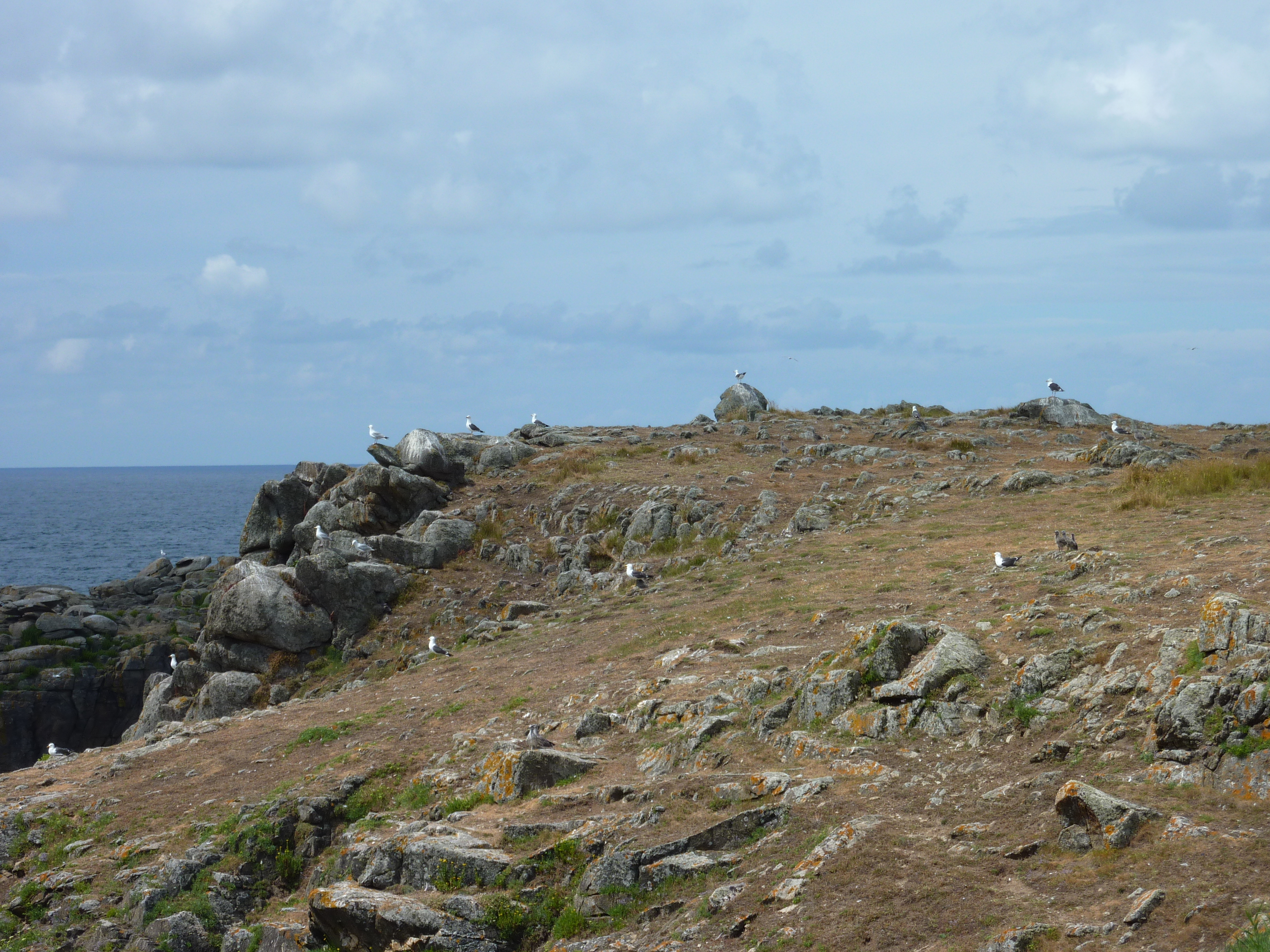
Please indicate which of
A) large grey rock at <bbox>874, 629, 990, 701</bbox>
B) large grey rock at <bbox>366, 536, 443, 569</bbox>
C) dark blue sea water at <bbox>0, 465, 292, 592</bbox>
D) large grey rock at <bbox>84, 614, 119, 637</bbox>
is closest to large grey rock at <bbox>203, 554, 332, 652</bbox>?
large grey rock at <bbox>366, 536, 443, 569</bbox>

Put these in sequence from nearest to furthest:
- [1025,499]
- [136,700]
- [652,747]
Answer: [652,747] → [1025,499] → [136,700]

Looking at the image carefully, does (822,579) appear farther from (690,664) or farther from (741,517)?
(741,517)

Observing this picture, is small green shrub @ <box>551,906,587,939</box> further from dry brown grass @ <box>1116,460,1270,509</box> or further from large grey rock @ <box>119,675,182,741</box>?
large grey rock @ <box>119,675,182,741</box>

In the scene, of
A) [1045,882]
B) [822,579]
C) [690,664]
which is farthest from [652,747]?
[822,579]

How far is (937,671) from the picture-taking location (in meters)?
13.1

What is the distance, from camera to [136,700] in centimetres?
4038

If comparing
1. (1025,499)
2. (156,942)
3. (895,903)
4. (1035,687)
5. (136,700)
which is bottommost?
(136,700)

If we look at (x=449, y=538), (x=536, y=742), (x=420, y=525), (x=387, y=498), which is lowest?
(x=536, y=742)

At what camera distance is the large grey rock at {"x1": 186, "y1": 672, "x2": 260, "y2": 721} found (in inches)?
1087

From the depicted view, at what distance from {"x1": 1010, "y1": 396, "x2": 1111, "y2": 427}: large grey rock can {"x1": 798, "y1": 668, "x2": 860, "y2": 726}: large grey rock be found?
1403 inches

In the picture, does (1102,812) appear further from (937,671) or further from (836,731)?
(836,731)

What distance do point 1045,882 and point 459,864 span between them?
6.89 metres

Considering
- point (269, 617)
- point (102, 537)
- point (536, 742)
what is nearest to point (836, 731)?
point (536, 742)

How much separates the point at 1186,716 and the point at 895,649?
4290 millimetres
